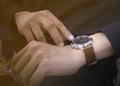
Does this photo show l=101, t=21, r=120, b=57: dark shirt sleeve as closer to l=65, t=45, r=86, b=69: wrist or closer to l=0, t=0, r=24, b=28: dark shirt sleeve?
l=65, t=45, r=86, b=69: wrist

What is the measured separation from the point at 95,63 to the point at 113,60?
0.09 m

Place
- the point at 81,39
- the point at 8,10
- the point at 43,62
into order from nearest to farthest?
the point at 43,62 < the point at 81,39 < the point at 8,10

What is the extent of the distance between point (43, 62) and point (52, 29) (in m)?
0.18

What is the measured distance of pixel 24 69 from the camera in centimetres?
97

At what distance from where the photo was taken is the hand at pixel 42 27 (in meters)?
1.08

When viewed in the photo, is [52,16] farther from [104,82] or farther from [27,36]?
[104,82]

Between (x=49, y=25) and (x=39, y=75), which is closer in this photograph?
(x=39, y=75)

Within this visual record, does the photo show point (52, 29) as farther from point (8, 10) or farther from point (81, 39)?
point (8, 10)

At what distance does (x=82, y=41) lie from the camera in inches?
40.8

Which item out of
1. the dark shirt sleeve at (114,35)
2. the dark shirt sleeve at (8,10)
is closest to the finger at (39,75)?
the dark shirt sleeve at (114,35)

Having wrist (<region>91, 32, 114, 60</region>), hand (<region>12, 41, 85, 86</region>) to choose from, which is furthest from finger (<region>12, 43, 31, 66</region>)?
wrist (<region>91, 32, 114, 60</region>)

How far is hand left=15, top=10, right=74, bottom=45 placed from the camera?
1.08 metres

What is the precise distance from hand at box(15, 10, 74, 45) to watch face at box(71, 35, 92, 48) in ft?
0.10


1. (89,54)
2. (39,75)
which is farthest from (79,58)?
(39,75)
